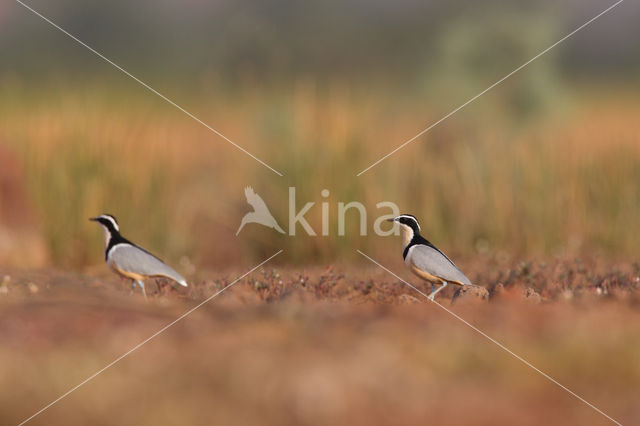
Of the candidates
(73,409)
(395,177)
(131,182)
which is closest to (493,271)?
(395,177)

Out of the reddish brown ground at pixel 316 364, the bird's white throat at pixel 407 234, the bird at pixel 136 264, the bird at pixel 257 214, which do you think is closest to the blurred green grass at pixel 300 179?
the bird at pixel 257 214

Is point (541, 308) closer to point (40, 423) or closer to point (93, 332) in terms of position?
point (93, 332)

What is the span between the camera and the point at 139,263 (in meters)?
4.40

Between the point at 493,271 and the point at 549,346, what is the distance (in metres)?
2.78

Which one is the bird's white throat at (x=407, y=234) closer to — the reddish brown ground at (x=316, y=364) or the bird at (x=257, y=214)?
the reddish brown ground at (x=316, y=364)

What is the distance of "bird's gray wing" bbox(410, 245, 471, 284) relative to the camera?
4379 mm

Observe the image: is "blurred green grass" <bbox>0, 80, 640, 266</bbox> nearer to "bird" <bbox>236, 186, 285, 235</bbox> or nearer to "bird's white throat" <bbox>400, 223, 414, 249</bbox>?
"bird" <bbox>236, 186, 285, 235</bbox>

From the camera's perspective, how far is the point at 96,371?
9.73 feet

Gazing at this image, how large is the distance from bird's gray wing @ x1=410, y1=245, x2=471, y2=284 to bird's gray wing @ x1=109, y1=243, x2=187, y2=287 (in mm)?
1300

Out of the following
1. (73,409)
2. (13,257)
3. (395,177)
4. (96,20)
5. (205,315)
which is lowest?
(96,20)

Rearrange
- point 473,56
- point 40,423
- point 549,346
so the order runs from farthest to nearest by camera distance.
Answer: point 473,56 → point 549,346 → point 40,423

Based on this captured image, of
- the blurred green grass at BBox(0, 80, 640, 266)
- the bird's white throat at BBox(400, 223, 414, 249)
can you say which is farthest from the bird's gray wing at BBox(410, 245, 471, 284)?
the blurred green grass at BBox(0, 80, 640, 266)

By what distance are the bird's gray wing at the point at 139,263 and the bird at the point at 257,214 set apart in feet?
8.11

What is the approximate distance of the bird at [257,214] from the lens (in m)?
6.91
